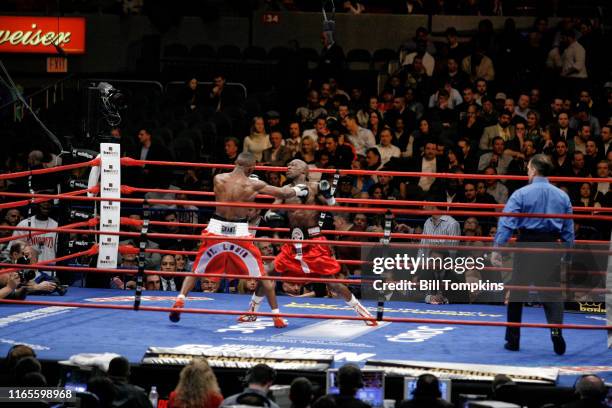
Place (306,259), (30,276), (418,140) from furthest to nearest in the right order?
(418,140) < (30,276) < (306,259)

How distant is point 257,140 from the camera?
12.7m

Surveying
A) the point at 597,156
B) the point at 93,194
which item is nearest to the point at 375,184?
the point at 597,156

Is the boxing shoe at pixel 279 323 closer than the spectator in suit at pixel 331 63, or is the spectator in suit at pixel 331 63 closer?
the boxing shoe at pixel 279 323

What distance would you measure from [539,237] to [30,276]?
4.61 meters

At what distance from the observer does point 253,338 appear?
25.8ft

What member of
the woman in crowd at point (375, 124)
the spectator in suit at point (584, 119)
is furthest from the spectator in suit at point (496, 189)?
the woman in crowd at point (375, 124)

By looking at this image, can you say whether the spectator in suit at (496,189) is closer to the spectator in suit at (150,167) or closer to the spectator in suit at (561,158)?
the spectator in suit at (561,158)

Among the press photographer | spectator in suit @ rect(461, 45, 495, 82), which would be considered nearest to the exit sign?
spectator in suit @ rect(461, 45, 495, 82)

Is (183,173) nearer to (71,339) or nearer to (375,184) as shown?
(375,184)

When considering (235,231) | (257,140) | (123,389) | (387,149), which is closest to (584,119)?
(387,149)

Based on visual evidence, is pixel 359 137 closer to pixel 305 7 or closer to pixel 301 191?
pixel 301 191

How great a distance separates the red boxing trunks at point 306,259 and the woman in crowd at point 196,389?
8.73 ft

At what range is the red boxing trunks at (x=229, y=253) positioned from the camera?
8.16 m

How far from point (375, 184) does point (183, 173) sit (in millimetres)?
2936
